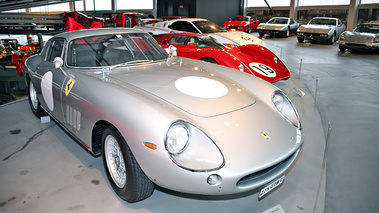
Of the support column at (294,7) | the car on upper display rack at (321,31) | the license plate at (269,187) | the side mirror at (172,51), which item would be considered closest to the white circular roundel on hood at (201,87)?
the license plate at (269,187)

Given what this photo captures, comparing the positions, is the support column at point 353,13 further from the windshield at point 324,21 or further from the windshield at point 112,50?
the windshield at point 112,50

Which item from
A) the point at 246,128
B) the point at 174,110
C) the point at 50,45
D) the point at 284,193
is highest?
the point at 50,45

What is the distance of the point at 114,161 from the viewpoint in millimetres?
2240

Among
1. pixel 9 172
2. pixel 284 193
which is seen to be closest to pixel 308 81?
A: pixel 284 193

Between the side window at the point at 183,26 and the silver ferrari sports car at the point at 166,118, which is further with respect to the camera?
the side window at the point at 183,26

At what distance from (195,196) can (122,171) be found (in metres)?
0.57

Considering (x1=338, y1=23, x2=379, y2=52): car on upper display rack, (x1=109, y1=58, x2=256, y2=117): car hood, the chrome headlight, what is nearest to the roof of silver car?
(x1=109, y1=58, x2=256, y2=117): car hood

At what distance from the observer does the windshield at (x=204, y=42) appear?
18.6 feet

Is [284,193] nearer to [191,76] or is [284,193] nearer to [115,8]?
[191,76]

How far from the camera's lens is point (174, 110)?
1.95m

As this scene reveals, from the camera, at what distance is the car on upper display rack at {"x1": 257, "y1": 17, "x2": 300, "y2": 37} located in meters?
13.0

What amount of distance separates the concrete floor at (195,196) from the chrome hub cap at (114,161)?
0.43 feet

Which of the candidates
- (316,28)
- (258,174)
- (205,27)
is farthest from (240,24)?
(258,174)

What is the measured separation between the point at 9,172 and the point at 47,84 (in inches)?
36.0
